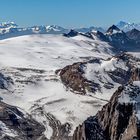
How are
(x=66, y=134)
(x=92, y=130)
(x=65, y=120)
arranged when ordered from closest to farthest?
(x=92, y=130) < (x=66, y=134) < (x=65, y=120)

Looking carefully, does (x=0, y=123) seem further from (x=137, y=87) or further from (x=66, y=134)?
(x=137, y=87)

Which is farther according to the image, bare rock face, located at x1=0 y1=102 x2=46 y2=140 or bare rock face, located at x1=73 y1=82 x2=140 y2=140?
bare rock face, located at x1=0 y1=102 x2=46 y2=140

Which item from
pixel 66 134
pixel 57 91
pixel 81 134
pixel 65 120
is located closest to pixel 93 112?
pixel 65 120

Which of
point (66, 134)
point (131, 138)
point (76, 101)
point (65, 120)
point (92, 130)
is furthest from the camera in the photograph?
point (76, 101)

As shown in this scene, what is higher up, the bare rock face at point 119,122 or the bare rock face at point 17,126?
the bare rock face at point 119,122

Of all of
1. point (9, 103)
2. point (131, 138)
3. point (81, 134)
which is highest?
point (131, 138)

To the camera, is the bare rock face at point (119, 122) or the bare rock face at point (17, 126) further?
the bare rock face at point (17, 126)
